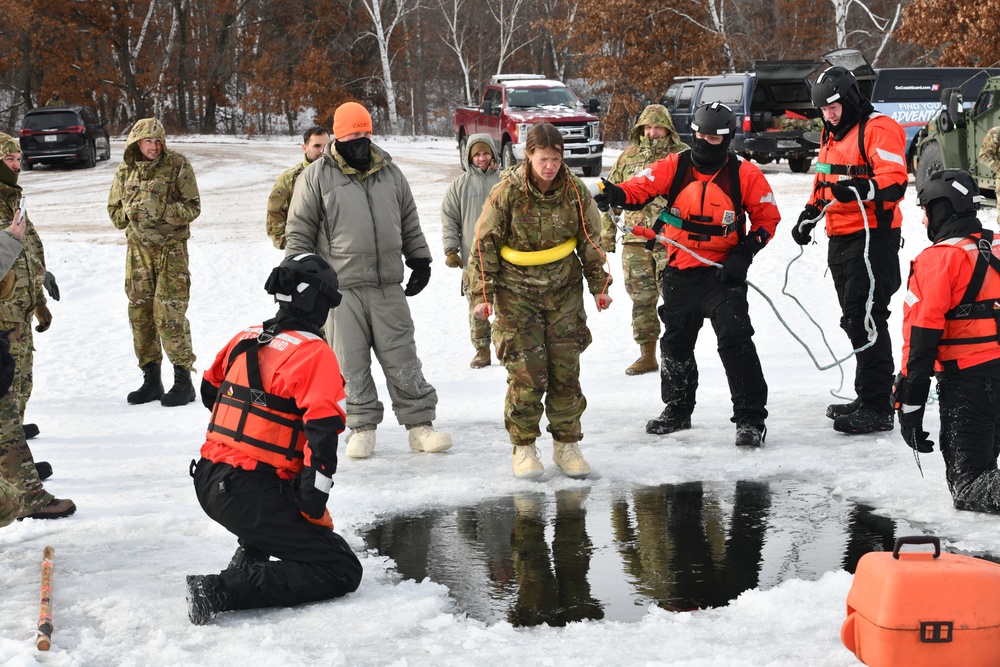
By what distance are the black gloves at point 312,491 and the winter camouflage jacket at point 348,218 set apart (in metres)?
2.57

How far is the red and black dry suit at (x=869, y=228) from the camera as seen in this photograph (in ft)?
21.6

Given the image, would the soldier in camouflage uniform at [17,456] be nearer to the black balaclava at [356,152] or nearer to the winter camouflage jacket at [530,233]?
the black balaclava at [356,152]

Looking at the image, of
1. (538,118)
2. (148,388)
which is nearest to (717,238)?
(148,388)

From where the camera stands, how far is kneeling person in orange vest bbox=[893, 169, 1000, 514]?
501 centimetres

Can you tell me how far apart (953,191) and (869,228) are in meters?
1.70

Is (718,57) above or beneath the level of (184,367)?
above

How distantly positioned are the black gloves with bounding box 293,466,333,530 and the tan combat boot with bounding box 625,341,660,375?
16.5 feet

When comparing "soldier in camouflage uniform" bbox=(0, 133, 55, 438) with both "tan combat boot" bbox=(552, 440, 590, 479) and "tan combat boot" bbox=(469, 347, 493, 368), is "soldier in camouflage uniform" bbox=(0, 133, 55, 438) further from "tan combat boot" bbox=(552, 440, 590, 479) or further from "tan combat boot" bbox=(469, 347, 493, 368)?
"tan combat boot" bbox=(469, 347, 493, 368)

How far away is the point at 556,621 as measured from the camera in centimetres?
426

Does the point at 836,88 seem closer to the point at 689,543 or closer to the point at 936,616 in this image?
the point at 689,543

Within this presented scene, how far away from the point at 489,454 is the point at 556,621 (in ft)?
8.34

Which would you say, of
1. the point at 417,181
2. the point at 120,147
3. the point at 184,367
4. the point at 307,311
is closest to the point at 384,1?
the point at 120,147

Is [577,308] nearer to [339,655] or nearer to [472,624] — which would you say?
[472,624]

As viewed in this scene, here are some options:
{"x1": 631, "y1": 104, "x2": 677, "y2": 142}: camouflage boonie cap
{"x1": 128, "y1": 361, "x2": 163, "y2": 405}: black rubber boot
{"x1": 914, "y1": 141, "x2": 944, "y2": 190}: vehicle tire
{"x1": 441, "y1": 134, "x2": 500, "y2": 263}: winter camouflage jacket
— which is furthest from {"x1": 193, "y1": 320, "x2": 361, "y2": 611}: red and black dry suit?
{"x1": 914, "y1": 141, "x2": 944, "y2": 190}: vehicle tire
